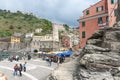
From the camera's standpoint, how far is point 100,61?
53.4 feet

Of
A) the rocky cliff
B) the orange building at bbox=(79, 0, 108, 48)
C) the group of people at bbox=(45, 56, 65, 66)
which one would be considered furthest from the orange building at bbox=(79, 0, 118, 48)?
the rocky cliff

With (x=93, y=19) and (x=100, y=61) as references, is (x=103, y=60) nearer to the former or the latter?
(x=100, y=61)

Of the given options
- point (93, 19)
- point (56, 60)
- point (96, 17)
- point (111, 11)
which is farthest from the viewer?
point (93, 19)

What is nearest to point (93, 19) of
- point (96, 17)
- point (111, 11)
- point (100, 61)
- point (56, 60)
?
point (96, 17)

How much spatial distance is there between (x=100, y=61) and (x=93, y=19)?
38.8 m

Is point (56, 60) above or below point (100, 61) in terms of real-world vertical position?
below

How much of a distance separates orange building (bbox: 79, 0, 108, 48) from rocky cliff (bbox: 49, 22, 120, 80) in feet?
104

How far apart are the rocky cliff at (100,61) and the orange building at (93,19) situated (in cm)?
3158

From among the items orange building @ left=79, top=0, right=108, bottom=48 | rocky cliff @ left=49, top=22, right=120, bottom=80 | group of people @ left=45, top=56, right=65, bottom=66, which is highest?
orange building @ left=79, top=0, right=108, bottom=48

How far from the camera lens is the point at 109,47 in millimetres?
17250

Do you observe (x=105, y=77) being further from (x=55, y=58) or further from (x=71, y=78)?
(x=55, y=58)

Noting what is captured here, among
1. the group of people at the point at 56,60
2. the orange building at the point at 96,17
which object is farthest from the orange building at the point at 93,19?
the group of people at the point at 56,60

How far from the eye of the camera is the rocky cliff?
51.7 ft

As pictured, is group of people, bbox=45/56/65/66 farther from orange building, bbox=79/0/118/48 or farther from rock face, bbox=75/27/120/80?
rock face, bbox=75/27/120/80
